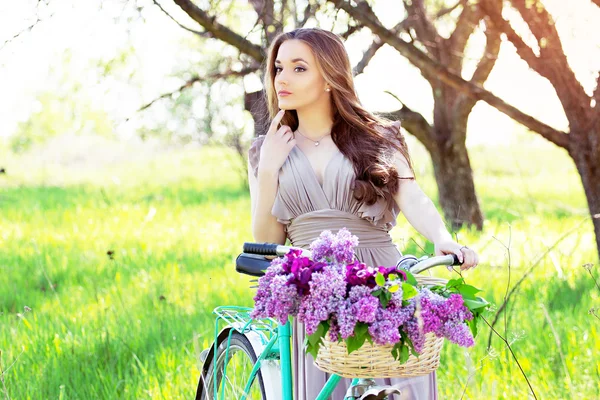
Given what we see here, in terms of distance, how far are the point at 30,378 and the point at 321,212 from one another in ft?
6.99

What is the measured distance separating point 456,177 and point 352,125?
5981mm

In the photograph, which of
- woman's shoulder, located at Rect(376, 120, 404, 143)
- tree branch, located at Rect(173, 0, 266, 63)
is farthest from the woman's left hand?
tree branch, located at Rect(173, 0, 266, 63)

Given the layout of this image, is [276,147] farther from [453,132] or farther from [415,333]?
[453,132]

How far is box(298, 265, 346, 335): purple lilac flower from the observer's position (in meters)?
1.83

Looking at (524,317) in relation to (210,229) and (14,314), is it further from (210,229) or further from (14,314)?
(210,229)

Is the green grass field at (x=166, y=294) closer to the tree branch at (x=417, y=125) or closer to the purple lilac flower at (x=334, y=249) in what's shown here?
the purple lilac flower at (x=334, y=249)

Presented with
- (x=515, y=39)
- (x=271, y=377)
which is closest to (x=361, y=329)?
(x=271, y=377)

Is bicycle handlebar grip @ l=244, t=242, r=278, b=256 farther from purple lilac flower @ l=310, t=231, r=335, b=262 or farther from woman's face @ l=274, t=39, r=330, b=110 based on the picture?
woman's face @ l=274, t=39, r=330, b=110

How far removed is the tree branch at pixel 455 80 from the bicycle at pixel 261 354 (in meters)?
3.18

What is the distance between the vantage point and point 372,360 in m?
1.93

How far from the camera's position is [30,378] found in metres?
4.18

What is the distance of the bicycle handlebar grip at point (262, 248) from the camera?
2.17 metres

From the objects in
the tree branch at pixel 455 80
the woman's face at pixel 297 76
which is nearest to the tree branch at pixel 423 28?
the tree branch at pixel 455 80

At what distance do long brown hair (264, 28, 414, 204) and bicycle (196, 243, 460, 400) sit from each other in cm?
50
